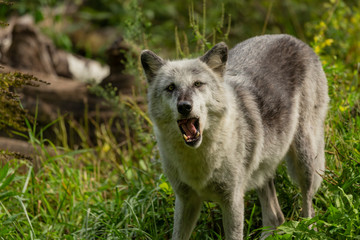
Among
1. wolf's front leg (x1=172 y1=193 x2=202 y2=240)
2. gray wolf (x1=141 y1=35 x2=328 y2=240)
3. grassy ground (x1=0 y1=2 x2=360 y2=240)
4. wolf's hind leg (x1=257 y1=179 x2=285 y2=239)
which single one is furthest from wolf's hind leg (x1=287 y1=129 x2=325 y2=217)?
wolf's front leg (x1=172 y1=193 x2=202 y2=240)

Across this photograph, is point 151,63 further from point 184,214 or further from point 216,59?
point 184,214

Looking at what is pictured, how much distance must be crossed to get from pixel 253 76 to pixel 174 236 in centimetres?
164

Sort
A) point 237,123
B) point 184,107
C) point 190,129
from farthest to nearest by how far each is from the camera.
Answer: point 237,123 < point 190,129 < point 184,107

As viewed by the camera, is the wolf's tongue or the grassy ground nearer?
the wolf's tongue

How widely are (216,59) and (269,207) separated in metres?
1.64

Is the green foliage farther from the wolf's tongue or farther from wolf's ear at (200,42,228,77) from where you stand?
wolf's ear at (200,42,228,77)

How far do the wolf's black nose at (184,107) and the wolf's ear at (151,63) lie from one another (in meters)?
0.69

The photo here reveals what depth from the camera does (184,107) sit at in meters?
3.24

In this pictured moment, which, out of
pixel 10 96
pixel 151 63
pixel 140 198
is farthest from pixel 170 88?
pixel 140 198

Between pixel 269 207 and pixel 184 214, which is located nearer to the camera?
pixel 184 214

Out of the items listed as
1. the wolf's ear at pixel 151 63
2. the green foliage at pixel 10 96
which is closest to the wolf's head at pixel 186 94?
the wolf's ear at pixel 151 63

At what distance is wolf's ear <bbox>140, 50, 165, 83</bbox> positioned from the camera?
379 cm

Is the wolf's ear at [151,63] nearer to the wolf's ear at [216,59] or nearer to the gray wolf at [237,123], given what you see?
the gray wolf at [237,123]

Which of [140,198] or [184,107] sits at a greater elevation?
[184,107]
